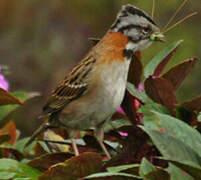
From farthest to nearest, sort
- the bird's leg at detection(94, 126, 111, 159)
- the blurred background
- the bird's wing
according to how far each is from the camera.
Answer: the blurred background, the bird's wing, the bird's leg at detection(94, 126, 111, 159)

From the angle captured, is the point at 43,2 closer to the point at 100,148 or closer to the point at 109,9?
the point at 109,9

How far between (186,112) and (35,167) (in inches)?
22.3

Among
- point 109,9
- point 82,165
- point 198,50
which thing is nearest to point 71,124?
point 82,165

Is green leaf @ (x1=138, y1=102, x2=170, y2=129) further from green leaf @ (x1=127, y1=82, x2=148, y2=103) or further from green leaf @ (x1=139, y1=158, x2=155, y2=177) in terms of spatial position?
green leaf @ (x1=139, y1=158, x2=155, y2=177)

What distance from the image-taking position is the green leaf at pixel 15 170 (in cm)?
202

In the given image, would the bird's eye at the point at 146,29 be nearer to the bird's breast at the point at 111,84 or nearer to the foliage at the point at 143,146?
the foliage at the point at 143,146

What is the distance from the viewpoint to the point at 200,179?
5.55 feet

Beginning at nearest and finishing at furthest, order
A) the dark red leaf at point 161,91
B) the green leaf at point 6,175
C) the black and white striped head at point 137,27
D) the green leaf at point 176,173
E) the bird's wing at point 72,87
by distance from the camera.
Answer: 1. the green leaf at point 176,173
2. the green leaf at point 6,175
3. the dark red leaf at point 161,91
4. the black and white striped head at point 137,27
5. the bird's wing at point 72,87

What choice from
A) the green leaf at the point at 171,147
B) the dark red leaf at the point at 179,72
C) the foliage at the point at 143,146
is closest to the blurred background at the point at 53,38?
the foliage at the point at 143,146

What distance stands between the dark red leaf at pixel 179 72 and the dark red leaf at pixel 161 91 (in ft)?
0.37

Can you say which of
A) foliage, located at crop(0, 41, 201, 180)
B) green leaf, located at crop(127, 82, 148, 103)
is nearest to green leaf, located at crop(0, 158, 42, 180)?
foliage, located at crop(0, 41, 201, 180)

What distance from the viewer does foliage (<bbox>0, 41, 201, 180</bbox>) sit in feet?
5.50

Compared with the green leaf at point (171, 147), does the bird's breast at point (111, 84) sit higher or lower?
lower

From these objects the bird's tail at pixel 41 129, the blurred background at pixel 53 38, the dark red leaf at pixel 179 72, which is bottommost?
the blurred background at pixel 53 38
